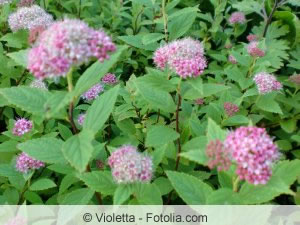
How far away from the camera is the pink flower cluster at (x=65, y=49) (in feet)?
4.34

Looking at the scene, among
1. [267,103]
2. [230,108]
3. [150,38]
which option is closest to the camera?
[230,108]

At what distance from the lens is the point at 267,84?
2443mm

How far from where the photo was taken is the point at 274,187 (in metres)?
1.35

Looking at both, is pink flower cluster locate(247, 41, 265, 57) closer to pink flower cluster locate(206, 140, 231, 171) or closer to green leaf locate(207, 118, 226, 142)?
green leaf locate(207, 118, 226, 142)

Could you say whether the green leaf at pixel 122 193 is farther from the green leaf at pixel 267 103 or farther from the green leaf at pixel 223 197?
the green leaf at pixel 267 103

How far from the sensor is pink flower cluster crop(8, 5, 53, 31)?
9.05ft

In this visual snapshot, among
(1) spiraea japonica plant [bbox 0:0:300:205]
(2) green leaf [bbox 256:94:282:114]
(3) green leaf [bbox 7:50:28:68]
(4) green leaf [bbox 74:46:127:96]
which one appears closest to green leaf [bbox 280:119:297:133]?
(1) spiraea japonica plant [bbox 0:0:300:205]

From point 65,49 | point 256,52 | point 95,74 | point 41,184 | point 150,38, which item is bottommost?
point 41,184

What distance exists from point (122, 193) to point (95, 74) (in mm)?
503

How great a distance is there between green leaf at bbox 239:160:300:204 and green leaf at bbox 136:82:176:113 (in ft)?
2.05

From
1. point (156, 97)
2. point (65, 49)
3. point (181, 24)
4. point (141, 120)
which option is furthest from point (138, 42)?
point (65, 49)

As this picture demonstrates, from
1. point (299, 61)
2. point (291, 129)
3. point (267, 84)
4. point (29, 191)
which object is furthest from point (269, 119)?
point (29, 191)

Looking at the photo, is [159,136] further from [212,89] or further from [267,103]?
[267,103]

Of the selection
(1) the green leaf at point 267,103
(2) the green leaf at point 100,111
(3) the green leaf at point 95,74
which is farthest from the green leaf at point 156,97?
(1) the green leaf at point 267,103
